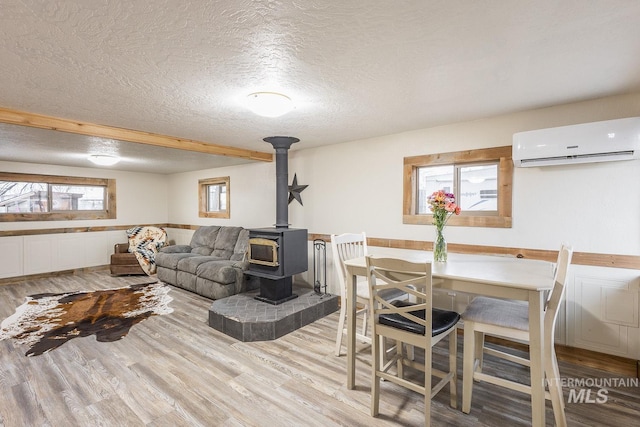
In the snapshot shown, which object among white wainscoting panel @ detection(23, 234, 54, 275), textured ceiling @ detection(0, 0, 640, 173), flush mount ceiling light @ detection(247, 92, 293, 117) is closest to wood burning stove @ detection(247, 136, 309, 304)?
textured ceiling @ detection(0, 0, 640, 173)

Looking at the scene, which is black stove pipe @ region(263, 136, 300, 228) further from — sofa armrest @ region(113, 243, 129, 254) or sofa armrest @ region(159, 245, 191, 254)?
sofa armrest @ region(113, 243, 129, 254)

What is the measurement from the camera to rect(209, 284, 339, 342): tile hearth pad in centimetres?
312

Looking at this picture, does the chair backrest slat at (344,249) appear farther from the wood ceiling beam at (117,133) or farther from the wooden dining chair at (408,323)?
the wood ceiling beam at (117,133)

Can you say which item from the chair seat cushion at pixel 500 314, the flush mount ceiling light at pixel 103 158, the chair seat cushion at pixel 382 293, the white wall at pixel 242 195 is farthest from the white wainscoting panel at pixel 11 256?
the chair seat cushion at pixel 500 314

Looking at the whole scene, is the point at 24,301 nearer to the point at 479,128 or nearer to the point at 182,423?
the point at 182,423

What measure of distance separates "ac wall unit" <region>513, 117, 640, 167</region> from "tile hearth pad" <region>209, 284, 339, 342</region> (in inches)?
102

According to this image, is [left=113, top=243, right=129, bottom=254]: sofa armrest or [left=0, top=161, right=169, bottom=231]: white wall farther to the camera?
[left=113, top=243, right=129, bottom=254]: sofa armrest

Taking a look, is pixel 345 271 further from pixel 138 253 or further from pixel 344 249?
pixel 138 253

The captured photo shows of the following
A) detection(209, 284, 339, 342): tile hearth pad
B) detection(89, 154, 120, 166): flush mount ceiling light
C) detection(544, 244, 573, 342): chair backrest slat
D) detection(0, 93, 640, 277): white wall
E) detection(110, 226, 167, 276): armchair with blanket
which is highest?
detection(89, 154, 120, 166): flush mount ceiling light

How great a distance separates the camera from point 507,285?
1.77 metres

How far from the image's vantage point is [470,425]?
6.23 feet

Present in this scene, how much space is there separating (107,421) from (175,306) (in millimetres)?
2309

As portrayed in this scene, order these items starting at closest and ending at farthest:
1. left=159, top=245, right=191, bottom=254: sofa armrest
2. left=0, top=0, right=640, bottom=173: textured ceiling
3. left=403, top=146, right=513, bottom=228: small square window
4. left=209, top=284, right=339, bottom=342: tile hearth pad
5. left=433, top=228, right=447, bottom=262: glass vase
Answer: left=0, top=0, right=640, bottom=173: textured ceiling → left=433, top=228, right=447, bottom=262: glass vase → left=403, top=146, right=513, bottom=228: small square window → left=209, top=284, right=339, bottom=342: tile hearth pad → left=159, top=245, right=191, bottom=254: sofa armrest

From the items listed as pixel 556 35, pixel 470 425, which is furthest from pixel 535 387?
pixel 556 35
